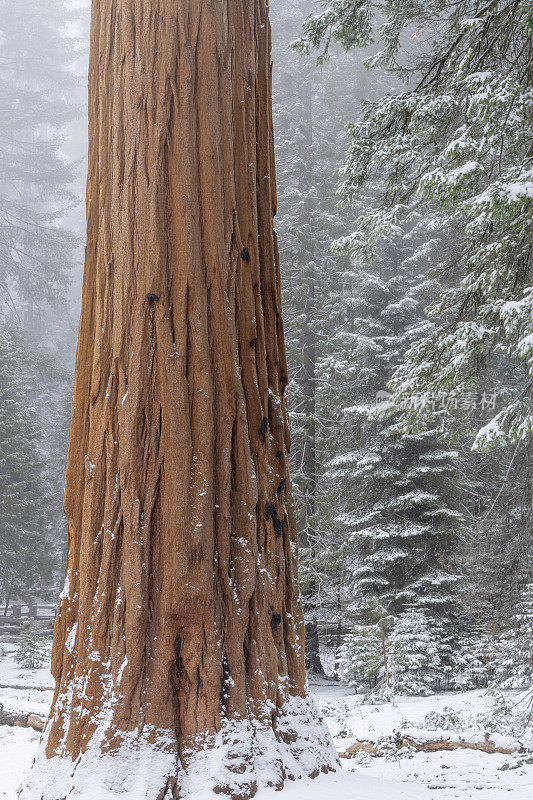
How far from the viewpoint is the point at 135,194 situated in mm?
2422

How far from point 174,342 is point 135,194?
2.16ft

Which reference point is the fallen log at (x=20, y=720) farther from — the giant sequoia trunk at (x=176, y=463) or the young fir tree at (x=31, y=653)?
the young fir tree at (x=31, y=653)

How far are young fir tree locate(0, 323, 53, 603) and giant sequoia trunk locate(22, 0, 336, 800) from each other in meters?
15.7

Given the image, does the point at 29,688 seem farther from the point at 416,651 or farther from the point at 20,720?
the point at 416,651

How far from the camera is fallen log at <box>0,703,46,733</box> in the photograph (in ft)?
21.3

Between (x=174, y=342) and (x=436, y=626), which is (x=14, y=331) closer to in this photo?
(x=436, y=626)

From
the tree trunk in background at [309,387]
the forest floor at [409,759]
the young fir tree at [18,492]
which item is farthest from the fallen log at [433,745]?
the young fir tree at [18,492]

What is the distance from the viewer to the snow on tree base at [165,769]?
1963mm

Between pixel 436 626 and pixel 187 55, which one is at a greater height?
pixel 187 55

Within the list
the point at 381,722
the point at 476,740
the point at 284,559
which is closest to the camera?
the point at 284,559

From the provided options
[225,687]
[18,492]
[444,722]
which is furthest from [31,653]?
[225,687]

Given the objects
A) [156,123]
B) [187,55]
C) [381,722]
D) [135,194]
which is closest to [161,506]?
[135,194]

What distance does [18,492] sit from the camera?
1758 cm

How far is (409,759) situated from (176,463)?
4.20 meters
